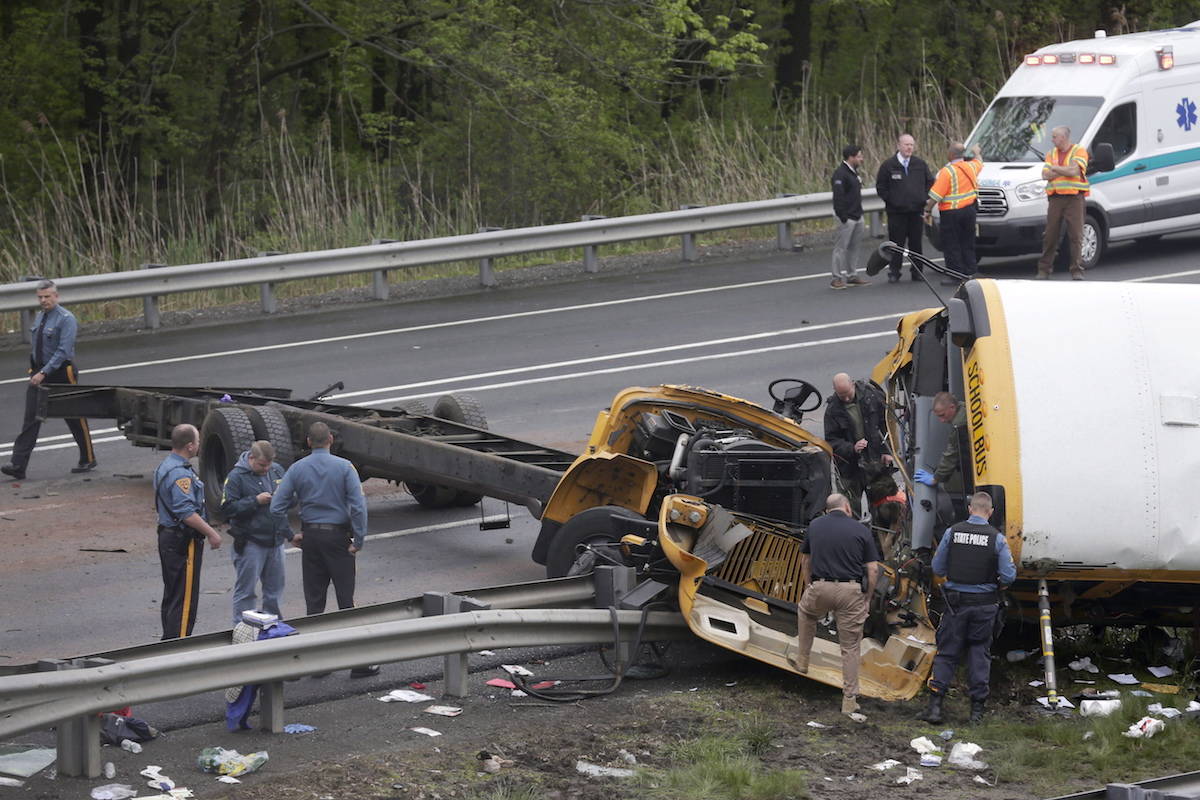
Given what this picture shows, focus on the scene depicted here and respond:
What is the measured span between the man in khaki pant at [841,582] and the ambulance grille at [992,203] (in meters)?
11.5

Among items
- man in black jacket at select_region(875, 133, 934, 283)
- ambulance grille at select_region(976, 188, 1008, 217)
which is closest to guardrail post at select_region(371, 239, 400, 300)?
man in black jacket at select_region(875, 133, 934, 283)

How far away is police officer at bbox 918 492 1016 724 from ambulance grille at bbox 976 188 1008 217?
11862 millimetres

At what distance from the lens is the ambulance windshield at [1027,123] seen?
21.5 m

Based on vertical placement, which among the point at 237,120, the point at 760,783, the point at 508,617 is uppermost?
the point at 237,120

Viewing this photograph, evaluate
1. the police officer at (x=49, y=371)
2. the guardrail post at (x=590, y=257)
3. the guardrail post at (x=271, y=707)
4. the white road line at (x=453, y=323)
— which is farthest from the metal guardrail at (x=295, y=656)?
the guardrail post at (x=590, y=257)

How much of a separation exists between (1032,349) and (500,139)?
62.7 ft

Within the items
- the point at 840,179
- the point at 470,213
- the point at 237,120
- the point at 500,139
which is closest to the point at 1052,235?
the point at 840,179

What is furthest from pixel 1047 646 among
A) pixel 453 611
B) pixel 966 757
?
pixel 453 611

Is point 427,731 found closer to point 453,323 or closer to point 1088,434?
point 1088,434

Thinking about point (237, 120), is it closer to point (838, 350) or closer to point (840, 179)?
point (840, 179)

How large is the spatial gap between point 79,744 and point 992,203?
15.0 metres

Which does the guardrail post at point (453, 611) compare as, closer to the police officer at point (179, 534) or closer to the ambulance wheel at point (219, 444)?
the police officer at point (179, 534)

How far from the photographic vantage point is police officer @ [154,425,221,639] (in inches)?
417

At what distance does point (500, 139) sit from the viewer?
2803 cm
